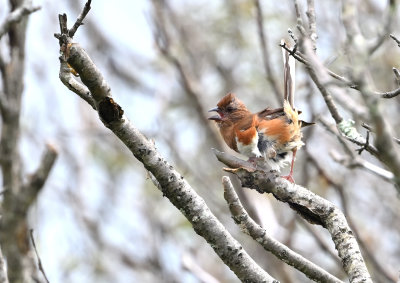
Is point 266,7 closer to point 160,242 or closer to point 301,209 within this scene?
point 160,242

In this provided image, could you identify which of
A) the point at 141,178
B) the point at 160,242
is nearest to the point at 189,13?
the point at 141,178

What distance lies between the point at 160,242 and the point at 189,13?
12.5 feet

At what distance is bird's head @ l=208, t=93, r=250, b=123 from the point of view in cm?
466

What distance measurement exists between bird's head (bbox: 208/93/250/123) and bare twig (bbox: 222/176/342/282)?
6.58ft

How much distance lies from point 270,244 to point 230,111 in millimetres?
2226

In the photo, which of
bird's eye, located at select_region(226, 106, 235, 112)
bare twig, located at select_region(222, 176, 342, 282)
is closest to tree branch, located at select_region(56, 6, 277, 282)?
bare twig, located at select_region(222, 176, 342, 282)

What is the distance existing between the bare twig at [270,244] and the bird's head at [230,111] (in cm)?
201

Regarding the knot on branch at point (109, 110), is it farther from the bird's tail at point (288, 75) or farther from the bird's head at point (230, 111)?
the bird's head at point (230, 111)

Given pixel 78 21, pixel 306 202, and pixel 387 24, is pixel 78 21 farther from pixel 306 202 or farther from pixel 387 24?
pixel 306 202

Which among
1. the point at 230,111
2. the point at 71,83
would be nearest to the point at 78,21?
the point at 71,83

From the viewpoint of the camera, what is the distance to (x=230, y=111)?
4.80 m

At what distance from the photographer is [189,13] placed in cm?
979

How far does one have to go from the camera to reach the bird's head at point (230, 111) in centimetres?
466

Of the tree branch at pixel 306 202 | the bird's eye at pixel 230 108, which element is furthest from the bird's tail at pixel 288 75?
the tree branch at pixel 306 202
